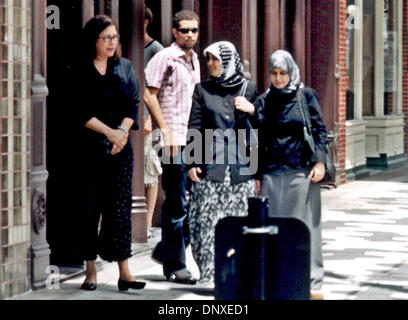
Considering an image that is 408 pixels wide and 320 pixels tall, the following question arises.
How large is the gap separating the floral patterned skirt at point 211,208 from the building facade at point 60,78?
0.94m

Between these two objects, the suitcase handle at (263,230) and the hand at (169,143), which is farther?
the hand at (169,143)

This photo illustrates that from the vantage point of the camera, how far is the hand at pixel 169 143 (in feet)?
29.1

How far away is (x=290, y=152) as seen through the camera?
811cm

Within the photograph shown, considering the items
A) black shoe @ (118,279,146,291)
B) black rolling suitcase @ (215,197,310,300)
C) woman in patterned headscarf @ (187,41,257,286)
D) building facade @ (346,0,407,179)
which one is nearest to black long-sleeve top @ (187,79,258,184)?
woman in patterned headscarf @ (187,41,257,286)

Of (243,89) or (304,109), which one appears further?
(243,89)

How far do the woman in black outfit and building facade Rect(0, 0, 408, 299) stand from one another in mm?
139

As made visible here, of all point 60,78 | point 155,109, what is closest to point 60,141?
point 60,78

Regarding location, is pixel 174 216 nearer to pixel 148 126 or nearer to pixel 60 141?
pixel 60 141

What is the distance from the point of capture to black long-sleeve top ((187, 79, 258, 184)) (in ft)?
27.6

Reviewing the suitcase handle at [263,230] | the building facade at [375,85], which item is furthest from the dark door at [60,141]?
the building facade at [375,85]

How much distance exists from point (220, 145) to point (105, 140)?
0.83 meters

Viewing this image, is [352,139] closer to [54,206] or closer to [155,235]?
[155,235]

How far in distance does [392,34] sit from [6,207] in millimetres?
16056

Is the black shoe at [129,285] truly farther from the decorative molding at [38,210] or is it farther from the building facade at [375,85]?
the building facade at [375,85]
